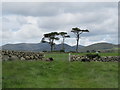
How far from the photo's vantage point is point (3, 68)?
16406 mm

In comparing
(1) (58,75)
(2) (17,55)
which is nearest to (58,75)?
(1) (58,75)

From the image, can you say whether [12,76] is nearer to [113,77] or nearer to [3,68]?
[3,68]

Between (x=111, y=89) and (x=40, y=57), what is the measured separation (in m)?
11.4

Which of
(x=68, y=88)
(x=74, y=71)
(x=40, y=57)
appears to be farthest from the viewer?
(x=40, y=57)

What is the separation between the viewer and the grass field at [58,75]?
44.1 ft

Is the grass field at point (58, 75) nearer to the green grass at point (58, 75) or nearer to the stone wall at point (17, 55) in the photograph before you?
the green grass at point (58, 75)

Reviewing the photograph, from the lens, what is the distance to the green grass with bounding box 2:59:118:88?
13.4 m

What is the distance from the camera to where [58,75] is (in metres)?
15.8

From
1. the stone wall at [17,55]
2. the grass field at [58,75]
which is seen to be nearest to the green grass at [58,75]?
the grass field at [58,75]

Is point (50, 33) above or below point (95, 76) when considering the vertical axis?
above

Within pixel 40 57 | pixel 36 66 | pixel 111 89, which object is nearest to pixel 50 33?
pixel 40 57

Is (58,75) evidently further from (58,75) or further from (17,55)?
(17,55)

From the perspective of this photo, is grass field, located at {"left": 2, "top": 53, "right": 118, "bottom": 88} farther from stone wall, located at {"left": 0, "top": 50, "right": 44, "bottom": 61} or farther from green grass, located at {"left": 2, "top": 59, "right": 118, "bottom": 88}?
stone wall, located at {"left": 0, "top": 50, "right": 44, "bottom": 61}

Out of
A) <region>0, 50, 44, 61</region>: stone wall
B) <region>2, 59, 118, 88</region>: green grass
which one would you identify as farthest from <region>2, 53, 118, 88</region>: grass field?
<region>0, 50, 44, 61</region>: stone wall
